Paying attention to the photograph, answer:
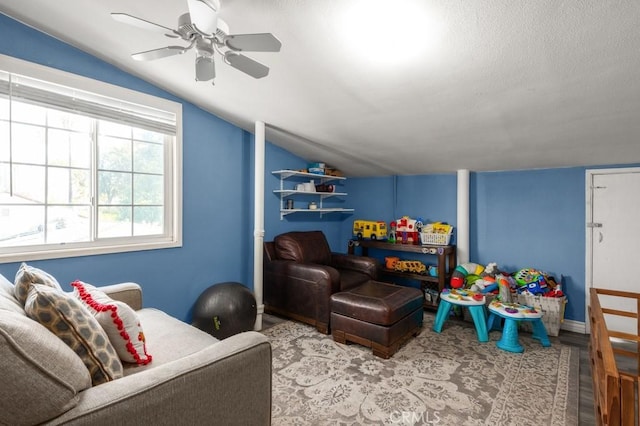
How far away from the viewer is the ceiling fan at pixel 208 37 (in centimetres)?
144

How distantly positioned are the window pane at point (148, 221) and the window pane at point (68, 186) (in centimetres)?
41

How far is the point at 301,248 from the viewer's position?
3680 millimetres

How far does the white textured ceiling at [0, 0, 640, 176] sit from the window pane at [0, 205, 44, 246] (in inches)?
51.6

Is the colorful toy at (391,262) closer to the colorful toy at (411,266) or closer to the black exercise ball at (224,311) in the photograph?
the colorful toy at (411,266)

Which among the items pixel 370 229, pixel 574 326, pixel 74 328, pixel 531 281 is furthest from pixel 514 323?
pixel 74 328

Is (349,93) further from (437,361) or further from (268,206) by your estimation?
(437,361)

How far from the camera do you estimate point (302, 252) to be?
366 cm

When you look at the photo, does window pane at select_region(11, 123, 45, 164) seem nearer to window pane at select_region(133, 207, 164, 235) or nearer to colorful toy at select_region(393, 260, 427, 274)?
window pane at select_region(133, 207, 164, 235)

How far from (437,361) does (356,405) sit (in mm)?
921

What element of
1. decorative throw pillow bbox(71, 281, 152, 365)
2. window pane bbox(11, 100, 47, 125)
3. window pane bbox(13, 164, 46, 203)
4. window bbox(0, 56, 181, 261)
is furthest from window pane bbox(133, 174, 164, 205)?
decorative throw pillow bbox(71, 281, 152, 365)

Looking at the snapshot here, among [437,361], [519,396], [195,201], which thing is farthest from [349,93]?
[519,396]

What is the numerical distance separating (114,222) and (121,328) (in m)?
1.68

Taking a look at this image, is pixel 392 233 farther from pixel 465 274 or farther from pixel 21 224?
pixel 21 224

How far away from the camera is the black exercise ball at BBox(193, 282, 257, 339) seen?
9.07ft
